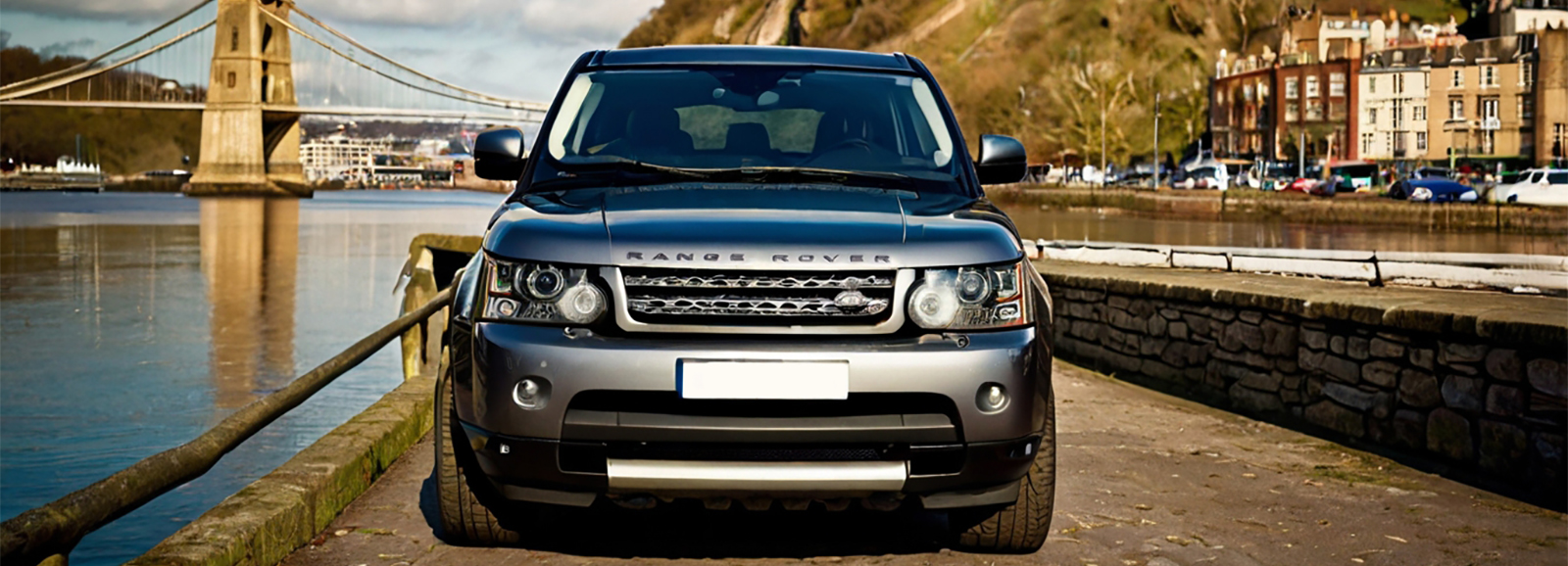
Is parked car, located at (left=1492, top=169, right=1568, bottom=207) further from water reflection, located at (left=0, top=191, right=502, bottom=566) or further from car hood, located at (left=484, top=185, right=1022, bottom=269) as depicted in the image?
car hood, located at (left=484, top=185, right=1022, bottom=269)

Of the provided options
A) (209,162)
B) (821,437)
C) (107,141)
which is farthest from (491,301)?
(107,141)

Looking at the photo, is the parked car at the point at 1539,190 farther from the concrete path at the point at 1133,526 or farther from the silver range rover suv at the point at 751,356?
the silver range rover suv at the point at 751,356

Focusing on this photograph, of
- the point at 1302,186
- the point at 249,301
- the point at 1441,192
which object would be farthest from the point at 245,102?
the point at 1441,192

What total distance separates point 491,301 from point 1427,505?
144 inches

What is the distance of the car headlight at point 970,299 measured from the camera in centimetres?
379

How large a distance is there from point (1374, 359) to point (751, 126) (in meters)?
3.33

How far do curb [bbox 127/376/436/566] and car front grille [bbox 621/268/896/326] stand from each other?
1.26m

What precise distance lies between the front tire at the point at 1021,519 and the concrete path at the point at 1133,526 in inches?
2.0

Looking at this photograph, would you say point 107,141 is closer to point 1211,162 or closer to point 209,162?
point 209,162

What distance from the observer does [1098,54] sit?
12738 centimetres

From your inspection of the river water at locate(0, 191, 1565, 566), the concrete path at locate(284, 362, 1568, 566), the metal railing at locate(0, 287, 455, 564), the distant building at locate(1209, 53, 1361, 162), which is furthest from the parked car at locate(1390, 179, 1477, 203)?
the metal railing at locate(0, 287, 455, 564)

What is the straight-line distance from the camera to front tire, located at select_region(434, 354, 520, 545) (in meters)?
4.20

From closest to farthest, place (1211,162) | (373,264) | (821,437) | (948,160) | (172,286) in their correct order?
(821,437) → (948,160) → (172,286) → (373,264) → (1211,162)

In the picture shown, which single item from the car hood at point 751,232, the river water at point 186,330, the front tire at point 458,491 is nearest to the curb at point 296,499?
the front tire at point 458,491
